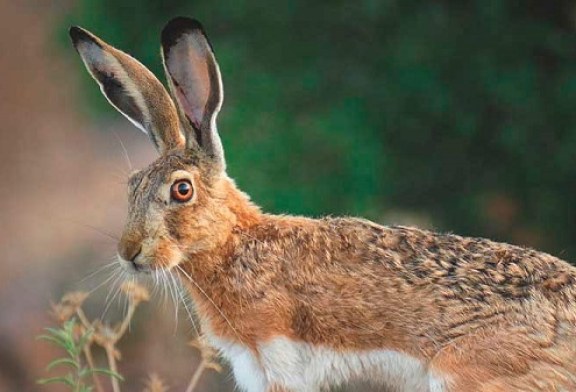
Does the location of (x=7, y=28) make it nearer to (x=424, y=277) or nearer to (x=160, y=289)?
(x=160, y=289)

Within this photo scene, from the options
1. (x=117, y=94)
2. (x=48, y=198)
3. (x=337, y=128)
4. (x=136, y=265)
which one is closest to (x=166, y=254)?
(x=136, y=265)

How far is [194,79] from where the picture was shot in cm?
343

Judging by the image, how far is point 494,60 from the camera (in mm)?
4836

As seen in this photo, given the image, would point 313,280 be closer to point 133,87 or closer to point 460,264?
point 460,264

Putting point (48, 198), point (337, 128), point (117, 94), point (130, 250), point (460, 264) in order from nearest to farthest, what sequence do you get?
point (130, 250), point (460, 264), point (117, 94), point (337, 128), point (48, 198)

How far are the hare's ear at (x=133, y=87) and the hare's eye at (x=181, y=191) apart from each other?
0.50 ft

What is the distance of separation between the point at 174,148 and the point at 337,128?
141cm

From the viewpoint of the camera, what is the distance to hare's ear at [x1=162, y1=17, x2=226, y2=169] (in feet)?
11.1

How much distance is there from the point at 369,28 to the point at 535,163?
0.70 m

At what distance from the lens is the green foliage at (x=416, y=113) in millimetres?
4773

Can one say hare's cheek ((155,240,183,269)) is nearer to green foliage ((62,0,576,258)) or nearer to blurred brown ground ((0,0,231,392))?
green foliage ((62,0,576,258))

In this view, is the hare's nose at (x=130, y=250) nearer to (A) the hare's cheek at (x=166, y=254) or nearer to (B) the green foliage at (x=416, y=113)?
(A) the hare's cheek at (x=166, y=254)

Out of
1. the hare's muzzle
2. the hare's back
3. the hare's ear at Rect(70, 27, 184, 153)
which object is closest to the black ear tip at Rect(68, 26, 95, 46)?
the hare's ear at Rect(70, 27, 184, 153)

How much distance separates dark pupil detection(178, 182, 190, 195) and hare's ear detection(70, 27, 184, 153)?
0.51 feet
